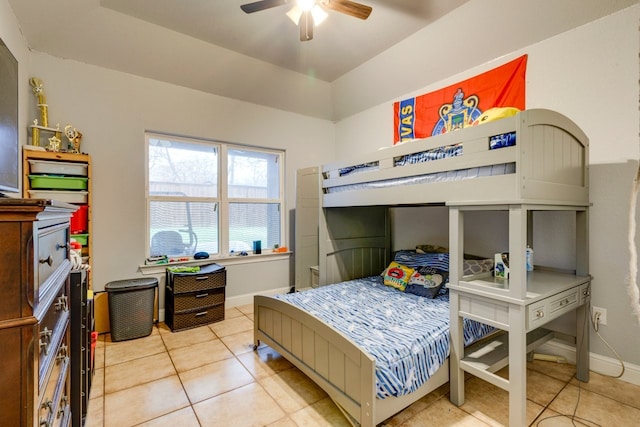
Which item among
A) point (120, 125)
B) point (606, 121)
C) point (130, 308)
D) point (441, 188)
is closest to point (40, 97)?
point (120, 125)

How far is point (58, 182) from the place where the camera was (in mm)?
2537

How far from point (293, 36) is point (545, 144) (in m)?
2.39

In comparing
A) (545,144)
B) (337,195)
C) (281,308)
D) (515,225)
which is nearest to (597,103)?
(545,144)

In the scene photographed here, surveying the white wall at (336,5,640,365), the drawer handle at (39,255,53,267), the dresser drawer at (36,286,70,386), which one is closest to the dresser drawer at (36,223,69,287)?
the drawer handle at (39,255,53,267)

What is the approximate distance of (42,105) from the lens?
2.51 meters

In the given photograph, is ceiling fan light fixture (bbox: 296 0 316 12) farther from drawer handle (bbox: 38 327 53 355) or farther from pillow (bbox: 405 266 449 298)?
pillow (bbox: 405 266 449 298)

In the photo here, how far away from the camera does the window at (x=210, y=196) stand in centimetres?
329

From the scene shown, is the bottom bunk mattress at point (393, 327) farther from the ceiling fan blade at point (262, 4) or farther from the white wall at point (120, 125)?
the ceiling fan blade at point (262, 4)

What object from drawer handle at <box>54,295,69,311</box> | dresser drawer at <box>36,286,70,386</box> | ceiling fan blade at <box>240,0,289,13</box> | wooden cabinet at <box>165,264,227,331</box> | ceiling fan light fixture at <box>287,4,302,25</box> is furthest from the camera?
wooden cabinet at <box>165,264,227,331</box>

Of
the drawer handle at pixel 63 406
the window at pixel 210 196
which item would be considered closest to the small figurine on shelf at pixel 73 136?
the window at pixel 210 196

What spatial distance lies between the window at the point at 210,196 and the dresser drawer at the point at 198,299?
61 cm

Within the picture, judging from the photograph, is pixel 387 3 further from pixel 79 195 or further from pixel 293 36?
pixel 79 195

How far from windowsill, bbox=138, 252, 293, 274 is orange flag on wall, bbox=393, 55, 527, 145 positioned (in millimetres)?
2201

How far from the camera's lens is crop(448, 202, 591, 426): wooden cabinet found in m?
1.52
